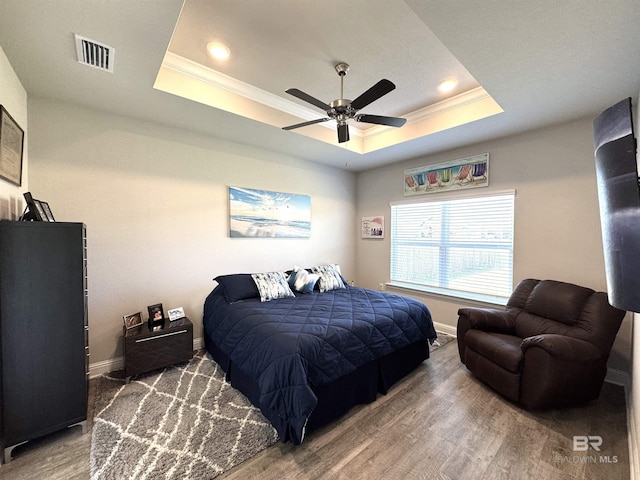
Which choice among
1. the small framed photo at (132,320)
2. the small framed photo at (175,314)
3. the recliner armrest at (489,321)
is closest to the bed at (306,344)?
the small framed photo at (175,314)

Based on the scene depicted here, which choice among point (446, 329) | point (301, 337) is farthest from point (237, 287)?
point (446, 329)

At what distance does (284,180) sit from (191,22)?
223cm

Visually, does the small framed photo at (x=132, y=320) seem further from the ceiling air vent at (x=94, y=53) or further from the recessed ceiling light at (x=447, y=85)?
the recessed ceiling light at (x=447, y=85)

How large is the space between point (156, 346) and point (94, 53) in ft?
8.04

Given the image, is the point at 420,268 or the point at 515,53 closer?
the point at 515,53

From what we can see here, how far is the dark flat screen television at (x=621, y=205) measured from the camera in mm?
680

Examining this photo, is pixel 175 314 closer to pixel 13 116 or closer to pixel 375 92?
pixel 13 116

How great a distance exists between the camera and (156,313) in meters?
2.79

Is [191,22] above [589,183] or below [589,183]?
above

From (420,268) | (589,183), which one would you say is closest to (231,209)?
(420,268)

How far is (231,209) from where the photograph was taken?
347 centimetres

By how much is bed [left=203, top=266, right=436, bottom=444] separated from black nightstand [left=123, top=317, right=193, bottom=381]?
28 cm

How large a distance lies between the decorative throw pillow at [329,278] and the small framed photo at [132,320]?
2031 millimetres

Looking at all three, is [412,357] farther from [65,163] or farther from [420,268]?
[65,163]
